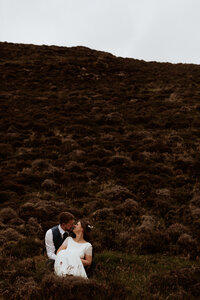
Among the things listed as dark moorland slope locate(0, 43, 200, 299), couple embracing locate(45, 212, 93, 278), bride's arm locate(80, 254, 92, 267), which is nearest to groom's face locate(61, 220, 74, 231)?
couple embracing locate(45, 212, 93, 278)

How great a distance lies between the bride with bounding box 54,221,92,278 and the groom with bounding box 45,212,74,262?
205 millimetres

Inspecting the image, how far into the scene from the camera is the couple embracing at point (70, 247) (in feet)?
18.8

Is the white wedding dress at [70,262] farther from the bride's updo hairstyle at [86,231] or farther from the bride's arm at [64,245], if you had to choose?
the bride's updo hairstyle at [86,231]

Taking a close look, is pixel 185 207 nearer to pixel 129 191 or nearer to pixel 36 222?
pixel 129 191

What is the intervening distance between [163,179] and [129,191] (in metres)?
2.05

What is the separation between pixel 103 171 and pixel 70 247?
26.3 ft

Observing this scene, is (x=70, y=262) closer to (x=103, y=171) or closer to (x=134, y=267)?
(x=134, y=267)

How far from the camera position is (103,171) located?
45.9 feet

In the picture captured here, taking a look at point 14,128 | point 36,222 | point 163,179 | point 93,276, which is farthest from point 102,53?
point 93,276

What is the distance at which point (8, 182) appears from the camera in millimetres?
12719

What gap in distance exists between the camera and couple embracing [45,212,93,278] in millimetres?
5727

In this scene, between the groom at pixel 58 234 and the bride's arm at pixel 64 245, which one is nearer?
the bride's arm at pixel 64 245

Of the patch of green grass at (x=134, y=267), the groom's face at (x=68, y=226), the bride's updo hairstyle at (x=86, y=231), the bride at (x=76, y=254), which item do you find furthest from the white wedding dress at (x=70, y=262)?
the patch of green grass at (x=134, y=267)

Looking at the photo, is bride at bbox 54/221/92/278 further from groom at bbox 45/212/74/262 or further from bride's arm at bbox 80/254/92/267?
groom at bbox 45/212/74/262
